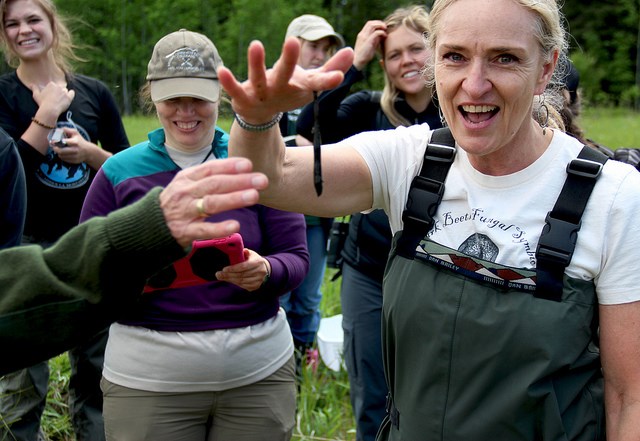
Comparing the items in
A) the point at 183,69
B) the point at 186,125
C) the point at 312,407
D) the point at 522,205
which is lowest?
the point at 312,407

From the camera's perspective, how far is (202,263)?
260 cm

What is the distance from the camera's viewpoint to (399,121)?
3.97 m

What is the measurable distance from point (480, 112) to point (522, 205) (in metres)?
0.29

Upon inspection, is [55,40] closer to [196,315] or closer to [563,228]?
[196,315]

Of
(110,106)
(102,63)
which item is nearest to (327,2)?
(102,63)

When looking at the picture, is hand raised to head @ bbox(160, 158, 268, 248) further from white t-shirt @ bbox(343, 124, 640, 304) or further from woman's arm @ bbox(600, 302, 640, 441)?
woman's arm @ bbox(600, 302, 640, 441)

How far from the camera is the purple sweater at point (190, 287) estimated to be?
272cm

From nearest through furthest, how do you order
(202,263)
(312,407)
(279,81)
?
(279,81), (202,263), (312,407)

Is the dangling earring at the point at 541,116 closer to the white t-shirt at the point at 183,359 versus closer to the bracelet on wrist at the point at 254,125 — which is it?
the bracelet on wrist at the point at 254,125

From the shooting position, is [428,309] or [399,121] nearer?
[428,309]

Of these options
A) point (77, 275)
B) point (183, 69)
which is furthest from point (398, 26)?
point (77, 275)

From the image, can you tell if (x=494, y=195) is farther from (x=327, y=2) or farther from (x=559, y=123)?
(x=327, y=2)

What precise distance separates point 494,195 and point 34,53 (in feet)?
9.69

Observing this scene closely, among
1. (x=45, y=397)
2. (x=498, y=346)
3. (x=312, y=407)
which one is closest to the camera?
(x=498, y=346)
